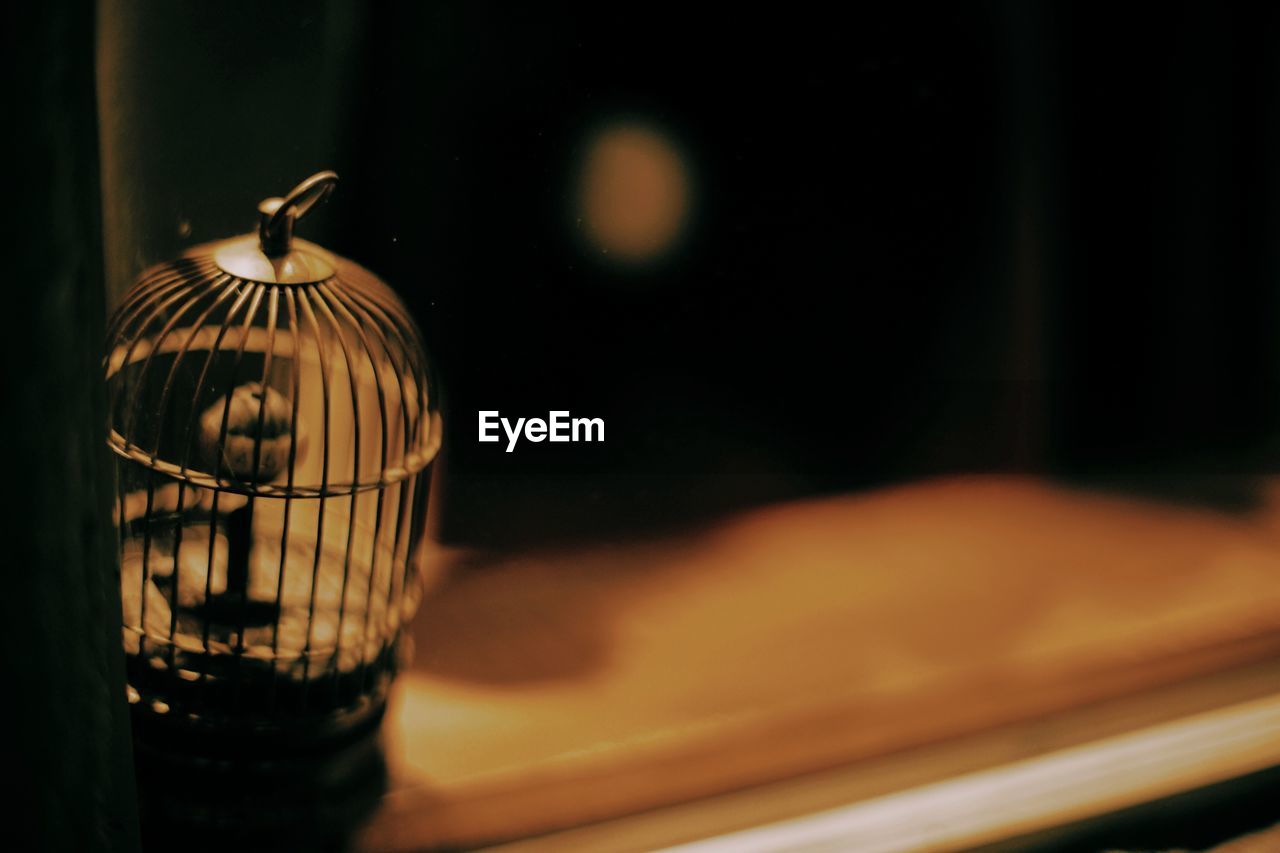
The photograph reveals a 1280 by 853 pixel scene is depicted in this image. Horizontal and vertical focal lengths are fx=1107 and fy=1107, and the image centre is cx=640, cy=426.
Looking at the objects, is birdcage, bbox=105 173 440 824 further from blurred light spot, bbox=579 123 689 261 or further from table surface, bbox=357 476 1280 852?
blurred light spot, bbox=579 123 689 261

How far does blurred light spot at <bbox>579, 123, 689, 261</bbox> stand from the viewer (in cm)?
100

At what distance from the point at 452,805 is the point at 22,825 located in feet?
1.24

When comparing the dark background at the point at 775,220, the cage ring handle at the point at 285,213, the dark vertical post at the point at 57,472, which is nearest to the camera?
the dark vertical post at the point at 57,472

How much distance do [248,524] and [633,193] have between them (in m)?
0.51

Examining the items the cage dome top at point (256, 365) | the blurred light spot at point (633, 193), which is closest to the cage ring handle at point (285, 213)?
the cage dome top at point (256, 365)

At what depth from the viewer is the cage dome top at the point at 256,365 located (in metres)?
0.68

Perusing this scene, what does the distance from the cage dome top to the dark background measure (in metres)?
0.07

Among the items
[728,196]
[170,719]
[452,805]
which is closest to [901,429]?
[728,196]

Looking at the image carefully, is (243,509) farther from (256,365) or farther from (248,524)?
(256,365)

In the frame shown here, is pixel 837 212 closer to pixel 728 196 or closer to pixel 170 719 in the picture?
pixel 728 196

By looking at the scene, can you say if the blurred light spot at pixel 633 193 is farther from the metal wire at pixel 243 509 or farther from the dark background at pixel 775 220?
the metal wire at pixel 243 509

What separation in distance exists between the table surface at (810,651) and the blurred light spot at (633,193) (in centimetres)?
33

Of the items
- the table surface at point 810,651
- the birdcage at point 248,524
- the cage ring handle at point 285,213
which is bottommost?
the table surface at point 810,651

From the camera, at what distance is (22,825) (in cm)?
53
